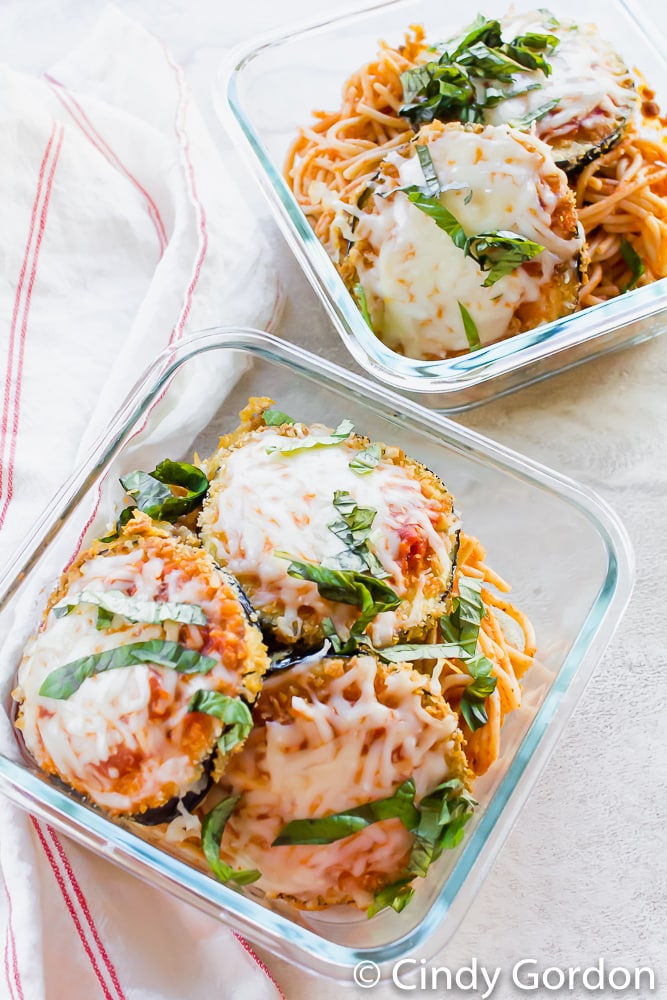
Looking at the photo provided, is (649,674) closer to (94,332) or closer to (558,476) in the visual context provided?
(558,476)

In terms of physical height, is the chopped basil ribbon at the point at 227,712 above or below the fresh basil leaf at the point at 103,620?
below

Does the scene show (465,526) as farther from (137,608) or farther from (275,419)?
(137,608)

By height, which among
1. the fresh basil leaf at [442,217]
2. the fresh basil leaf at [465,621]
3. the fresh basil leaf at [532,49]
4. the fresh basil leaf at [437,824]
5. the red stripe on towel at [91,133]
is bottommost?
the fresh basil leaf at [437,824]

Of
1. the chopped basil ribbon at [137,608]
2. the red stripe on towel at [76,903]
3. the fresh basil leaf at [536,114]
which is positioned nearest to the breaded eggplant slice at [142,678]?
the chopped basil ribbon at [137,608]

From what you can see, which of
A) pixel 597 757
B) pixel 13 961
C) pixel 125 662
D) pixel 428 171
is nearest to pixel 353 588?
pixel 125 662

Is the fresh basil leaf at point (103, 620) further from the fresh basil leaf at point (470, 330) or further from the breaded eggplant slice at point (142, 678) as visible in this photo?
the fresh basil leaf at point (470, 330)

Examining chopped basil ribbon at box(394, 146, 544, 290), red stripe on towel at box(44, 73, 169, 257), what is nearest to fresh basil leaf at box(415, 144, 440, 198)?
chopped basil ribbon at box(394, 146, 544, 290)

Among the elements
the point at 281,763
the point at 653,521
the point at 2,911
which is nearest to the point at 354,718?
the point at 281,763
